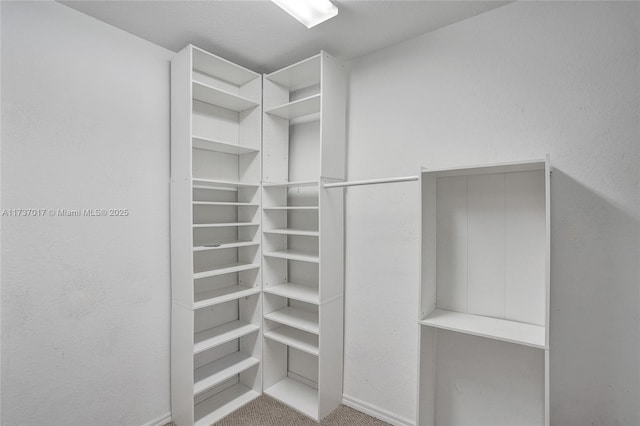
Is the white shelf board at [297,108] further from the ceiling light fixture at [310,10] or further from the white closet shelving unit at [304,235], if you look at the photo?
the ceiling light fixture at [310,10]

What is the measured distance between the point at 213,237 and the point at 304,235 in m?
0.73

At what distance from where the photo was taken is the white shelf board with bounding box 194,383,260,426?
2.10 metres

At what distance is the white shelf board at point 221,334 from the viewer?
209cm

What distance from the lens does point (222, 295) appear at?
223 centimetres

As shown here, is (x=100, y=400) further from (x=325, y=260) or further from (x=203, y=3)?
(x=203, y=3)

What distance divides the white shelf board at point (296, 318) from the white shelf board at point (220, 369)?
379 mm

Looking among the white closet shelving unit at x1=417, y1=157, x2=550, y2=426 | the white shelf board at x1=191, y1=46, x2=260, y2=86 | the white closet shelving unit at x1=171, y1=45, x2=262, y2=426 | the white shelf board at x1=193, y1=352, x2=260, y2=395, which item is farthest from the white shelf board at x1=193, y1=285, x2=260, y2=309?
the white shelf board at x1=191, y1=46, x2=260, y2=86

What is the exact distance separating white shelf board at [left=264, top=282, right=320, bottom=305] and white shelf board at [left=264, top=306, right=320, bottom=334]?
0.65 ft

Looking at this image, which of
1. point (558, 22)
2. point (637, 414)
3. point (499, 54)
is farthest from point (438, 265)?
point (558, 22)

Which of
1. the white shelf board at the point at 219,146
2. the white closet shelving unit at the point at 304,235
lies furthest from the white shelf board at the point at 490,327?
the white shelf board at the point at 219,146

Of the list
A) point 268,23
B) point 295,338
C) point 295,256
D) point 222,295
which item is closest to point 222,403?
point 295,338

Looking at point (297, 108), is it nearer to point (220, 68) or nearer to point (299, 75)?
point (299, 75)

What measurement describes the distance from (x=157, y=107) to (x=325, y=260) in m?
1.58

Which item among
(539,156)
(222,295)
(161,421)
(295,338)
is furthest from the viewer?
(295,338)
